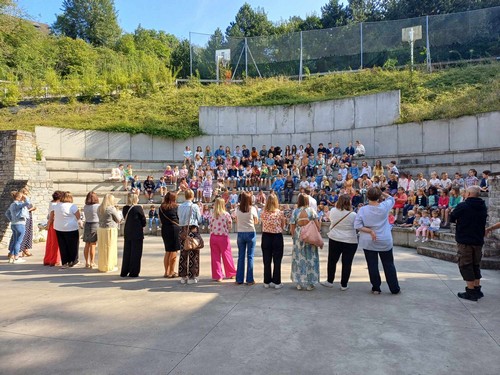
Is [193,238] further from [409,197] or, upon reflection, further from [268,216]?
[409,197]

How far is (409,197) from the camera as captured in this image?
492 inches

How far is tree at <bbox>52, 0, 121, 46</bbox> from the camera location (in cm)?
4884

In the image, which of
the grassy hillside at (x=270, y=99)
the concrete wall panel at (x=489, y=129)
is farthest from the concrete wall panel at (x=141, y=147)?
the concrete wall panel at (x=489, y=129)

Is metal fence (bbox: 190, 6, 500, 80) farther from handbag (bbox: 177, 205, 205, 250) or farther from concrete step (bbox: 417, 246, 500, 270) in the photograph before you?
handbag (bbox: 177, 205, 205, 250)

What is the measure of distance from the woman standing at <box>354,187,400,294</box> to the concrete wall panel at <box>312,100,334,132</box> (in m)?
14.7

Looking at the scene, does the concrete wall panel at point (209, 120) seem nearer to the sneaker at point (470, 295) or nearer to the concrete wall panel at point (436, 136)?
the concrete wall panel at point (436, 136)

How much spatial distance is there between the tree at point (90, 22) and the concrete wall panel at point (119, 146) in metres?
34.5

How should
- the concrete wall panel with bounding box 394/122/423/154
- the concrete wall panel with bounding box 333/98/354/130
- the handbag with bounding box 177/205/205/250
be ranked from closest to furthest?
the handbag with bounding box 177/205/205/250 < the concrete wall panel with bounding box 394/122/423/154 < the concrete wall panel with bounding box 333/98/354/130

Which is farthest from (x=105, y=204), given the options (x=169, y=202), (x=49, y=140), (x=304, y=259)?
(x=49, y=140)

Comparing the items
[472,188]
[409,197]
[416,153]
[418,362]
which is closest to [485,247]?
[472,188]

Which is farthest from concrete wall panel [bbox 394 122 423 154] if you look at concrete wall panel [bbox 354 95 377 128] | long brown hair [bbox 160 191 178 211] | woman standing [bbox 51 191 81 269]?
woman standing [bbox 51 191 81 269]

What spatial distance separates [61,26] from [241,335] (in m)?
57.7

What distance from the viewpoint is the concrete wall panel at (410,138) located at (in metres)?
16.7

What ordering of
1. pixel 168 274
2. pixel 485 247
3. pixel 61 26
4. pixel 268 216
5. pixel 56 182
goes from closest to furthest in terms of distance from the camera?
pixel 268 216 < pixel 168 274 < pixel 485 247 < pixel 56 182 < pixel 61 26
